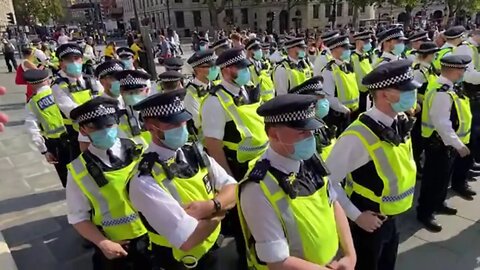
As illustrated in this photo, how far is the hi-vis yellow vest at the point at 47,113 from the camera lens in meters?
4.93

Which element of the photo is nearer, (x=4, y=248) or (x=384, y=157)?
(x=384, y=157)

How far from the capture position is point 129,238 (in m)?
2.85

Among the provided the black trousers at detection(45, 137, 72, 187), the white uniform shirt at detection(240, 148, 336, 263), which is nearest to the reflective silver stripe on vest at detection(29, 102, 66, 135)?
the black trousers at detection(45, 137, 72, 187)

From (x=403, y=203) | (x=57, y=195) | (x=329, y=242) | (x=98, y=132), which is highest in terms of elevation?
(x=98, y=132)

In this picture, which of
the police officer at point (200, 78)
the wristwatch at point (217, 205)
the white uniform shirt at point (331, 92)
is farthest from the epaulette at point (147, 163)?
the white uniform shirt at point (331, 92)

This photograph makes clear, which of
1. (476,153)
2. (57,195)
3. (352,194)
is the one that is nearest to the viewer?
(352,194)

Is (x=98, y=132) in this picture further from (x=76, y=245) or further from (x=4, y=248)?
(x=76, y=245)

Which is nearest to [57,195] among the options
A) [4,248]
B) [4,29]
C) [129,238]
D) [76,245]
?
[76,245]

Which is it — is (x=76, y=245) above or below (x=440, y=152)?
below

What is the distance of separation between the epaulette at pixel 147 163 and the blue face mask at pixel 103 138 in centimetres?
54

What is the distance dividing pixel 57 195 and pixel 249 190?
511 cm

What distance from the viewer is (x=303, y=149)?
214cm

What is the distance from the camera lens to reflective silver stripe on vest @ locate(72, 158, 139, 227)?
2.65m

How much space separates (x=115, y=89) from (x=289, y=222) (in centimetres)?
Answer: 312
